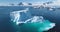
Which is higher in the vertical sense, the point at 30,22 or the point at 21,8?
the point at 21,8

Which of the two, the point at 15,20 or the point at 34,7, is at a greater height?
the point at 34,7

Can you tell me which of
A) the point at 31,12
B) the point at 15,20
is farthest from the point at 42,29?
the point at 15,20

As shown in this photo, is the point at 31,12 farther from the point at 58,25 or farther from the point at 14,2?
the point at 58,25

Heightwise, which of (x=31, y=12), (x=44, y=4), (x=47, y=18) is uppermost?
(x=44, y=4)
